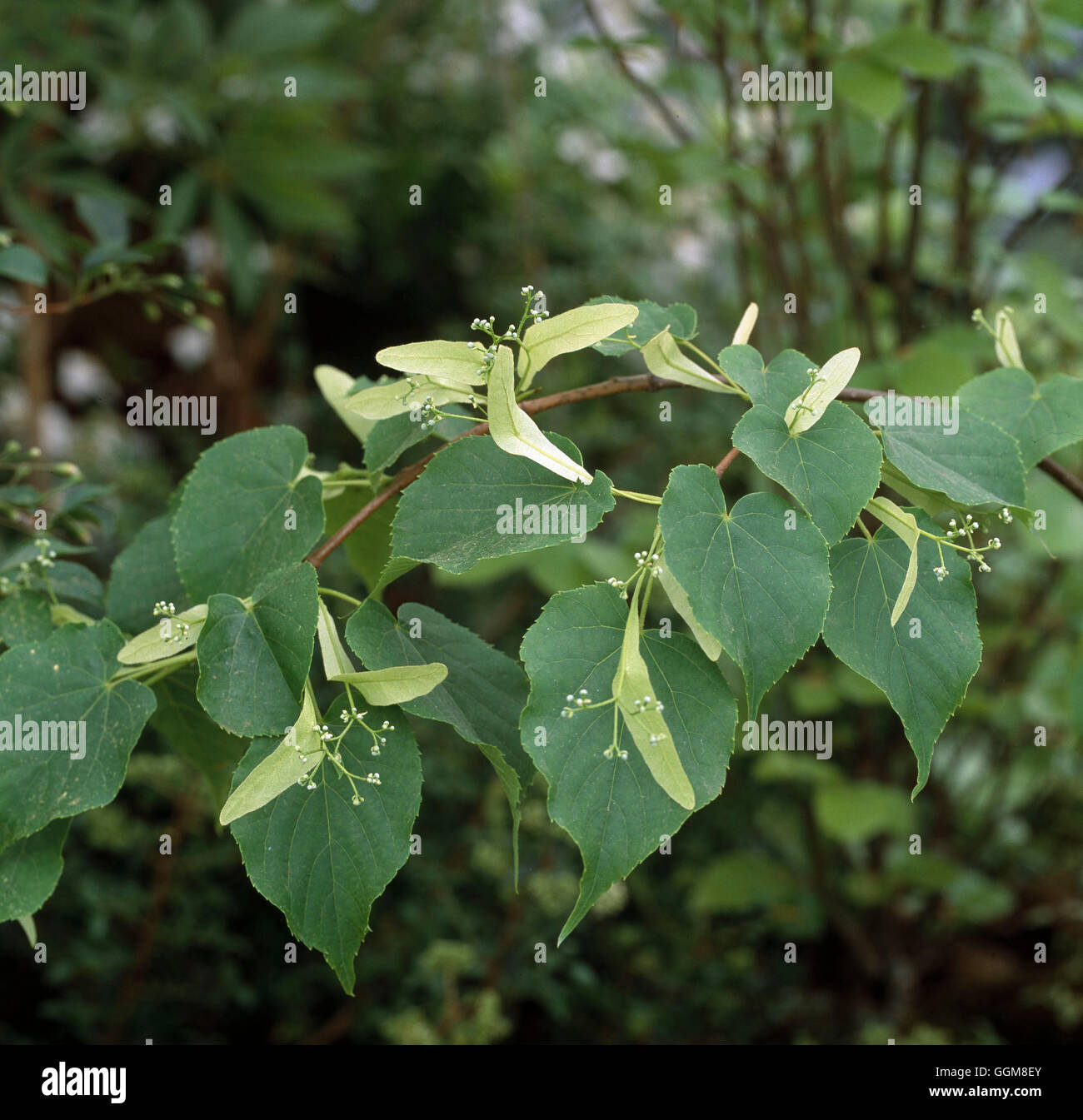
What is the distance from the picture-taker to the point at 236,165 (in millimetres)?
1716

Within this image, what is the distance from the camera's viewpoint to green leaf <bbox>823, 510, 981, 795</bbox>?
16.6 inches

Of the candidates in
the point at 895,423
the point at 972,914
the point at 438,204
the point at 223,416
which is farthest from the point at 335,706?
the point at 438,204

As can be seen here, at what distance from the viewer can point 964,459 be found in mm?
469

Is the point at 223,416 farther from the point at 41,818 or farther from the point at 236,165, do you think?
the point at 41,818

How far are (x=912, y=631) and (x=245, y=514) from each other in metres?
0.34

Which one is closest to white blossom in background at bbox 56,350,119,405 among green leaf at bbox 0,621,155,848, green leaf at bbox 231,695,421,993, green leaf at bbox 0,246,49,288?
green leaf at bbox 0,246,49,288

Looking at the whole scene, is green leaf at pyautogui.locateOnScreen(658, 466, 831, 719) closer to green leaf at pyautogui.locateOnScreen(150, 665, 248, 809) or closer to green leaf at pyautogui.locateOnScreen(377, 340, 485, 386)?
green leaf at pyautogui.locateOnScreen(377, 340, 485, 386)

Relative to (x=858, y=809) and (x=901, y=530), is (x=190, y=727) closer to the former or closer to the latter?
(x=901, y=530)

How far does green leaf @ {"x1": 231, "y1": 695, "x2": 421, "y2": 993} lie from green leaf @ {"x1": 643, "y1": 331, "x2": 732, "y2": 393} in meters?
0.22

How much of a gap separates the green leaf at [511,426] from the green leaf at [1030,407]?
0.26 m

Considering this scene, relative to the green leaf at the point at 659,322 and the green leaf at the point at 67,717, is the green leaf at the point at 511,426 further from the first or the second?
the green leaf at the point at 67,717

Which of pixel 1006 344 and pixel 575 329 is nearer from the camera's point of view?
pixel 575 329

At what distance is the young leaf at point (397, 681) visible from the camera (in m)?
0.42

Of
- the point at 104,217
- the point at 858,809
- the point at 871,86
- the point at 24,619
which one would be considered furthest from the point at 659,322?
the point at 858,809
